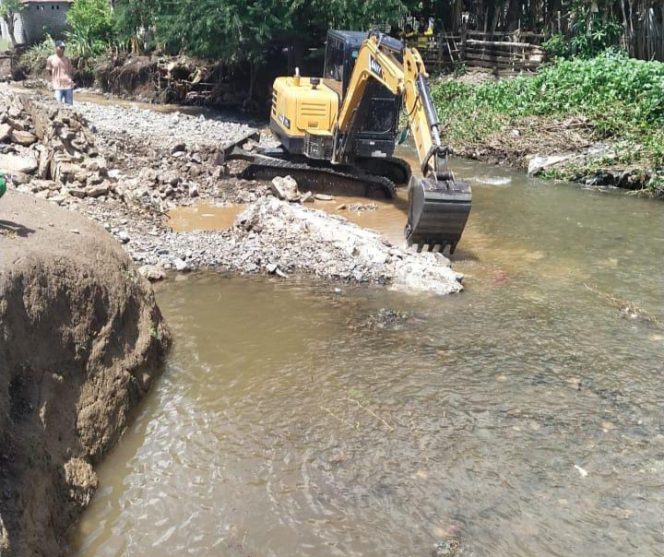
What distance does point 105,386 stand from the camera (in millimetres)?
5207

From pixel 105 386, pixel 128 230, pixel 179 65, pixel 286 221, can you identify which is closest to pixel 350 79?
pixel 286 221

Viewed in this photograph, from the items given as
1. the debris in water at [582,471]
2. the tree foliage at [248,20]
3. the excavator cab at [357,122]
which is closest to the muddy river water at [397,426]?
the debris in water at [582,471]

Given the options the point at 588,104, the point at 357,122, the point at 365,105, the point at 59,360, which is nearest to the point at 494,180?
the point at 588,104

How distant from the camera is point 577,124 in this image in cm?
1659

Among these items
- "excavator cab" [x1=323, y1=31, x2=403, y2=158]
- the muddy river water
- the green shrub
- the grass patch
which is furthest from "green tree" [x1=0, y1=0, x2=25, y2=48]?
the muddy river water

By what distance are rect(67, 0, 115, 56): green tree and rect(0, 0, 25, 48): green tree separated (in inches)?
318

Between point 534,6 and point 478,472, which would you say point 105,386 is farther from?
point 534,6

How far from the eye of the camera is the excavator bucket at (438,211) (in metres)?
8.84

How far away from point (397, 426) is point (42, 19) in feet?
134

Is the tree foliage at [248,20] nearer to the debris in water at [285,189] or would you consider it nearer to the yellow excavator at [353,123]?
the yellow excavator at [353,123]

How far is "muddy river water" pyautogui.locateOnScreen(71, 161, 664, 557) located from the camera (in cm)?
454

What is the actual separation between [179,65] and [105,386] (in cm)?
2316

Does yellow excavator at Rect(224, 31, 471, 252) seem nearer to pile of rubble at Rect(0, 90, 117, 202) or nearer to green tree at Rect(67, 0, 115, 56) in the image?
pile of rubble at Rect(0, 90, 117, 202)

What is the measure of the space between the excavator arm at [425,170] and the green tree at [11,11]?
107 feet
